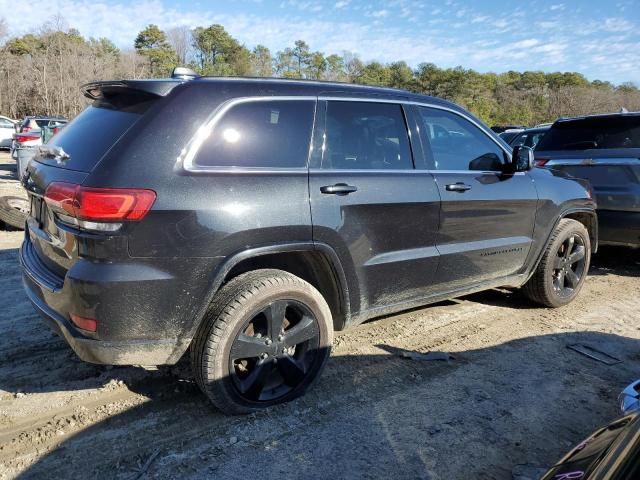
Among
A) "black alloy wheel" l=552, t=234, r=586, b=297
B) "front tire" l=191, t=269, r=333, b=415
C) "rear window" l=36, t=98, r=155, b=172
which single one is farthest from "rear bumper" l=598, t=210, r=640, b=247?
"rear window" l=36, t=98, r=155, b=172

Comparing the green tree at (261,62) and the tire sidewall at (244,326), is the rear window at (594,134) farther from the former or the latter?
the green tree at (261,62)

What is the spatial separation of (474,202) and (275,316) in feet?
6.19

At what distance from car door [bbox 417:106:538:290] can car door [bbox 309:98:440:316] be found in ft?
0.52

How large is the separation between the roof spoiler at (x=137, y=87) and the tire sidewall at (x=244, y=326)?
3.98ft

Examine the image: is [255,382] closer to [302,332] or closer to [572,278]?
[302,332]

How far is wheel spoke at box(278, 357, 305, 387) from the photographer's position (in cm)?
306

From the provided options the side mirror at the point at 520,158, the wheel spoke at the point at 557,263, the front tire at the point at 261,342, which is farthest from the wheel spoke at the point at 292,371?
the wheel spoke at the point at 557,263

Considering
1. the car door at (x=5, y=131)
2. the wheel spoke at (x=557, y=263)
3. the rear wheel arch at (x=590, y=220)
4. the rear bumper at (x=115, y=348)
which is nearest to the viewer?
the rear bumper at (x=115, y=348)

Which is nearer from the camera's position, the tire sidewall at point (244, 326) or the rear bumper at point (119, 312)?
the rear bumper at point (119, 312)

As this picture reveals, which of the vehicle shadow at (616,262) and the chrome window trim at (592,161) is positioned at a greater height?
the chrome window trim at (592,161)

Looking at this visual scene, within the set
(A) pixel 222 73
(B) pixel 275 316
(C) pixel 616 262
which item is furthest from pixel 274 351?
(A) pixel 222 73

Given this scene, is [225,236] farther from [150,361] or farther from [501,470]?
[501,470]

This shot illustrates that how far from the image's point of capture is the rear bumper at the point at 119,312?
2430mm

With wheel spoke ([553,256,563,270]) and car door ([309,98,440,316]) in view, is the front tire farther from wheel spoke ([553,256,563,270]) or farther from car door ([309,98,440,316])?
wheel spoke ([553,256,563,270])
